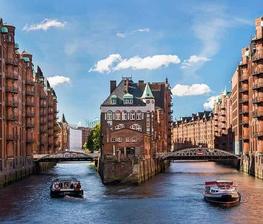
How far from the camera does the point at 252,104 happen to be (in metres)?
141

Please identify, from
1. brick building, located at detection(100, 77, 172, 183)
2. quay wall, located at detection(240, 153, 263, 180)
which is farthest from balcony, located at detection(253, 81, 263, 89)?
brick building, located at detection(100, 77, 172, 183)

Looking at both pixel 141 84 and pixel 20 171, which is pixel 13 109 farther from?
pixel 141 84

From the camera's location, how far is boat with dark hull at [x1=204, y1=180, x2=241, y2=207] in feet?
266

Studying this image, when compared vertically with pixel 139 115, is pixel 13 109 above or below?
below

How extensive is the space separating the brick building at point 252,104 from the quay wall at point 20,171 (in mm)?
47927

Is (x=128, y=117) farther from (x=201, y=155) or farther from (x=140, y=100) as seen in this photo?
(x=201, y=155)

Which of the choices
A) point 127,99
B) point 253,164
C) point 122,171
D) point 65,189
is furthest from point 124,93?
point 65,189

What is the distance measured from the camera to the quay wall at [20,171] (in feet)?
349

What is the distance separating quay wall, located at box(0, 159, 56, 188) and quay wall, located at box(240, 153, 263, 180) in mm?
47914

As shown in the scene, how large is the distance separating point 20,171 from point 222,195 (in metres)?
57.5

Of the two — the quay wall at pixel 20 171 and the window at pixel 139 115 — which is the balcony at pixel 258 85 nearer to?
the window at pixel 139 115

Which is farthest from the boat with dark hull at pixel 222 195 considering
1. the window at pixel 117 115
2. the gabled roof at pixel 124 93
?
the gabled roof at pixel 124 93

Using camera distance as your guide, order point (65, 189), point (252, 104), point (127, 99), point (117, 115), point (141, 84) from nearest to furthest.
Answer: point (65, 189), point (252, 104), point (117, 115), point (127, 99), point (141, 84)

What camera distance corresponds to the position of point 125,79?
6624 inches
